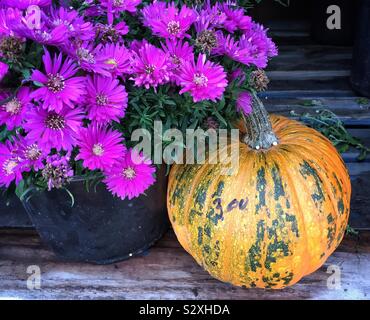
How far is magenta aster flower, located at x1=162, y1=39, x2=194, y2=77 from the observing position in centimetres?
80

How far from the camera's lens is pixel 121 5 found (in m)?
0.85

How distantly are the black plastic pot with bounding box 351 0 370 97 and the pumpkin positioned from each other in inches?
33.7

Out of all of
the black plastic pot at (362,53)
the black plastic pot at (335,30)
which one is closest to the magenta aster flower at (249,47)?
the black plastic pot at (362,53)

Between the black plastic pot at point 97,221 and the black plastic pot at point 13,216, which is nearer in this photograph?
the black plastic pot at point 97,221

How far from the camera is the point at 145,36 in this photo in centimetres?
90

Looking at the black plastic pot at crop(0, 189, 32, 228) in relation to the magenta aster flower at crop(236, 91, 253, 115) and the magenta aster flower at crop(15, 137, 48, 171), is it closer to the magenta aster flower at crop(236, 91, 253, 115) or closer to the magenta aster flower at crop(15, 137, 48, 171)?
the magenta aster flower at crop(15, 137, 48, 171)

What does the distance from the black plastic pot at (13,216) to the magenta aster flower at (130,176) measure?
54 cm

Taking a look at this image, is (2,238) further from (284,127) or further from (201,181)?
(284,127)

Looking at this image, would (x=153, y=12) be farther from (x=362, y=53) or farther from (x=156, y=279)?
(x=362, y=53)

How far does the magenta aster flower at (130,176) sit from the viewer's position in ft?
2.70

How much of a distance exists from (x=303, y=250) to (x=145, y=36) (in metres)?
0.51

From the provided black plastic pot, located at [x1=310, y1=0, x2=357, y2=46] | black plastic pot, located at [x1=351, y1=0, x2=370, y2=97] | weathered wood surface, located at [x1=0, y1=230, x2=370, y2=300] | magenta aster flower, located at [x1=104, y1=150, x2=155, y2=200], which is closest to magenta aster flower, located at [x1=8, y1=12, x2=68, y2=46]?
magenta aster flower, located at [x1=104, y1=150, x2=155, y2=200]

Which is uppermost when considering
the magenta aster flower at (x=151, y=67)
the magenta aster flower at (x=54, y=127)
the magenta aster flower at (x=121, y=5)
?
the magenta aster flower at (x=121, y=5)

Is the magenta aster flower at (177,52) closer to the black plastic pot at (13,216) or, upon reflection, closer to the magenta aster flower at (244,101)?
the magenta aster flower at (244,101)
